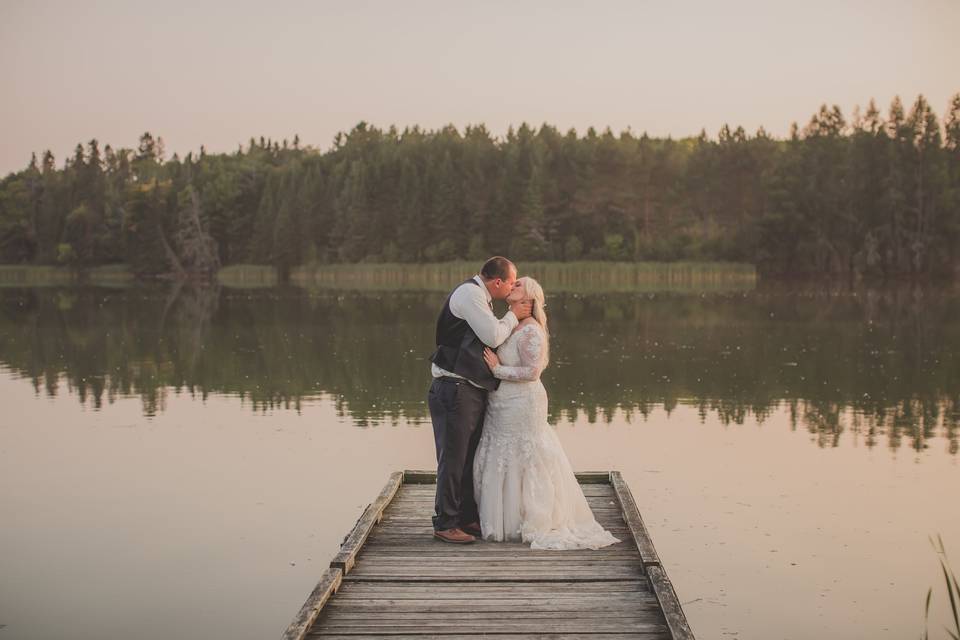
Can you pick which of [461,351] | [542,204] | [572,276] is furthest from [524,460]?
[542,204]

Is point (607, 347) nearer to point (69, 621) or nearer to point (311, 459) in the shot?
point (311, 459)

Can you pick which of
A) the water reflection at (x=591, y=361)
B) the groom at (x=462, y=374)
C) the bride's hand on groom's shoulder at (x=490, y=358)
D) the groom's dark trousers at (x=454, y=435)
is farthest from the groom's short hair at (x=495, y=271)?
the water reflection at (x=591, y=361)

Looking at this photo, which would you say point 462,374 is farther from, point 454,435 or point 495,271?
point 495,271

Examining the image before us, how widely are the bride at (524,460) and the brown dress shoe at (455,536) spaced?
0.16m

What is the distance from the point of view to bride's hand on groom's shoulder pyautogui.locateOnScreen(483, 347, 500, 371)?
7340 mm

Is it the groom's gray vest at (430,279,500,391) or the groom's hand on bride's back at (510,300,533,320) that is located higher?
the groom's hand on bride's back at (510,300,533,320)

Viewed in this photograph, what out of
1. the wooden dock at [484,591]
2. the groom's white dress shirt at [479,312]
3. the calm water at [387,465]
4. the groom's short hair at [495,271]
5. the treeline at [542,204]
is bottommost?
the calm water at [387,465]

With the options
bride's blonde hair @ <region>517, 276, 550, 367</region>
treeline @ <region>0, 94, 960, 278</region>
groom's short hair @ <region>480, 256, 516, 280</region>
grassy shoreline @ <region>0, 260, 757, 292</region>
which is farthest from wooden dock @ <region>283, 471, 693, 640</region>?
treeline @ <region>0, 94, 960, 278</region>

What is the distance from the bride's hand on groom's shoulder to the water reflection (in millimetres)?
7446

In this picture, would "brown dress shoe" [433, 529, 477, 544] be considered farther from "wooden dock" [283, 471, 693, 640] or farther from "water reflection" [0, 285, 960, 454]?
"water reflection" [0, 285, 960, 454]

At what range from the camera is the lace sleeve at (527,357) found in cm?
734

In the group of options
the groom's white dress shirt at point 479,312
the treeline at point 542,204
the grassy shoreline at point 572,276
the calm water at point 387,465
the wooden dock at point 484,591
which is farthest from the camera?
the treeline at point 542,204

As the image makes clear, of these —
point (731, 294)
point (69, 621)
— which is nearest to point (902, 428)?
point (69, 621)

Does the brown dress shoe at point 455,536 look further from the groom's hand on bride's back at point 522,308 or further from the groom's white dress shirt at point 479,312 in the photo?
the groom's hand on bride's back at point 522,308
